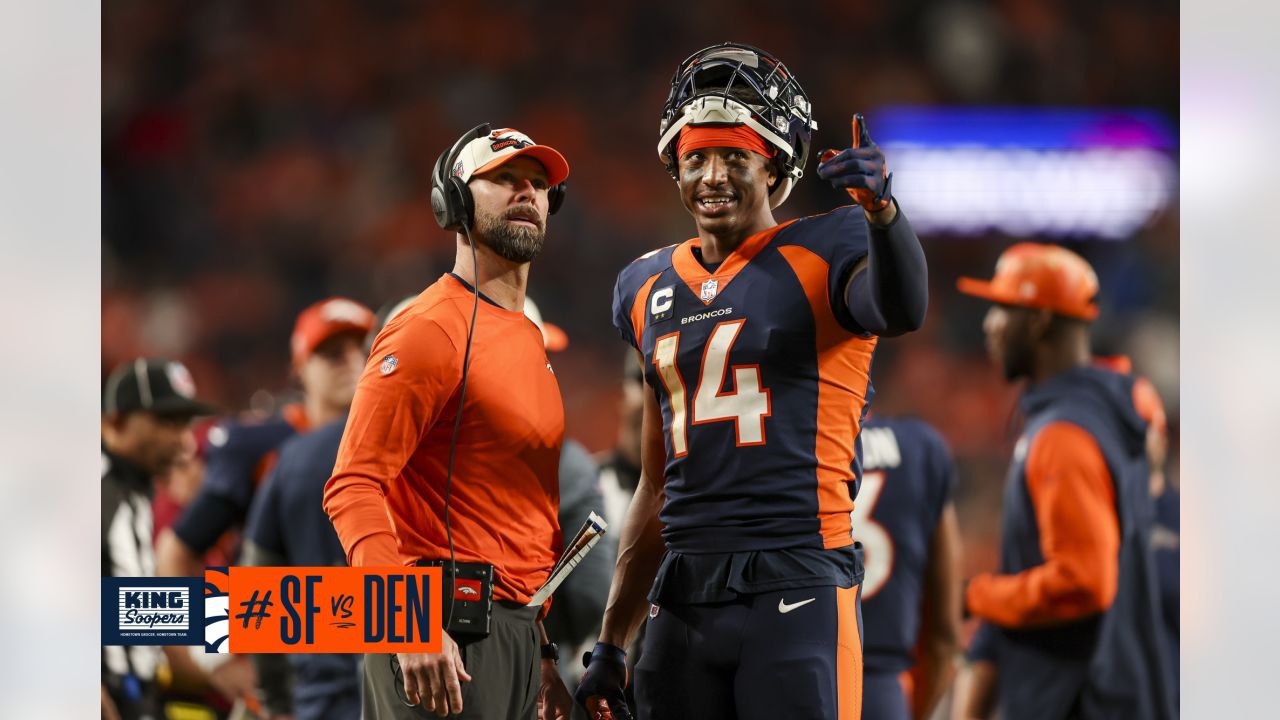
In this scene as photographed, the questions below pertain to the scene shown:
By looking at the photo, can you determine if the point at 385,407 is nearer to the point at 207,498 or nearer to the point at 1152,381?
the point at 207,498

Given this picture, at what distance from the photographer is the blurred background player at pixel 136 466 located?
4180 mm

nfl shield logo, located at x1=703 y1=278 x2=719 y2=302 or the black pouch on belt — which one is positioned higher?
nfl shield logo, located at x1=703 y1=278 x2=719 y2=302

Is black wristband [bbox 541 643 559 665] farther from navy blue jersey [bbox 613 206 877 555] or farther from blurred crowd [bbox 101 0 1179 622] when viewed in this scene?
blurred crowd [bbox 101 0 1179 622]

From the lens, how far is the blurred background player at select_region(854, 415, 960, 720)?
12.6 feet

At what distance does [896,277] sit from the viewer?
2160mm

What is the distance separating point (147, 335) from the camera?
192 inches

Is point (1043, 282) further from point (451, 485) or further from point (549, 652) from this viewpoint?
point (451, 485)

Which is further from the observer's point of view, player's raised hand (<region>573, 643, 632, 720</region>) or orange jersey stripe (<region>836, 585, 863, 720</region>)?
player's raised hand (<region>573, 643, 632, 720</region>)

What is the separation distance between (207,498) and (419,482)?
2.23m

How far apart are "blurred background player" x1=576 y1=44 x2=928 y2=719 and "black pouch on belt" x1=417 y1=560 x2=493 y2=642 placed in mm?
230

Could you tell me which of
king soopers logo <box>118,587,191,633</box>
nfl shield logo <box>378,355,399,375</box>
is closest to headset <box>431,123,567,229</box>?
nfl shield logo <box>378,355,399,375</box>

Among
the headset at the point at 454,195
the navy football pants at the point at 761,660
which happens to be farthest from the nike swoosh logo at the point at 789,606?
the headset at the point at 454,195

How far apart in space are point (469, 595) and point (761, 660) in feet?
1.91
